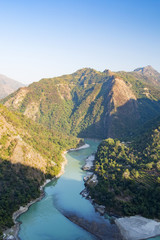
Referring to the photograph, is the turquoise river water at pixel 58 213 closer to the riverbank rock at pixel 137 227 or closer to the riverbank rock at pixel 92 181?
the riverbank rock at pixel 92 181

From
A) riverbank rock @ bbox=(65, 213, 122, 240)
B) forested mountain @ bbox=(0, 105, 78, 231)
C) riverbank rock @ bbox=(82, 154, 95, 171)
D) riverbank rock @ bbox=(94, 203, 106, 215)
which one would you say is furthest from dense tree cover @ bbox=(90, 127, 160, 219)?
forested mountain @ bbox=(0, 105, 78, 231)

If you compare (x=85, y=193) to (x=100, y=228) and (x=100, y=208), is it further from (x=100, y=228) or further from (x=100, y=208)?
(x=100, y=228)

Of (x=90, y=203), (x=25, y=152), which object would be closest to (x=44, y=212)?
(x=90, y=203)

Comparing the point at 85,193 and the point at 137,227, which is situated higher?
the point at 85,193

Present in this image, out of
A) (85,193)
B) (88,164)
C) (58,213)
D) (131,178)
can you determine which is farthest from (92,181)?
(88,164)

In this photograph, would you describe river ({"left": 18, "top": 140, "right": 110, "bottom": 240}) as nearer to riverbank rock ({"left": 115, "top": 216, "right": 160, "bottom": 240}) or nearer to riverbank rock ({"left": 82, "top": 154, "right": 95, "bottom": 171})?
riverbank rock ({"left": 115, "top": 216, "right": 160, "bottom": 240})

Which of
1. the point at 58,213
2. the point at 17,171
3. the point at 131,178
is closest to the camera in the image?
the point at 58,213
